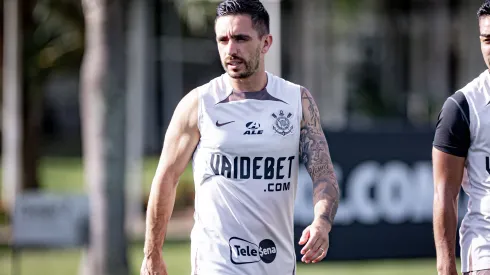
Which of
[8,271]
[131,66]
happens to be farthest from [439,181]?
[131,66]

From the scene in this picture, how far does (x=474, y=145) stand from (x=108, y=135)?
24.5 ft

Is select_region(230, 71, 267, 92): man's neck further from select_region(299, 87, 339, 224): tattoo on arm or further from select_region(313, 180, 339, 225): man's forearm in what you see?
select_region(313, 180, 339, 225): man's forearm

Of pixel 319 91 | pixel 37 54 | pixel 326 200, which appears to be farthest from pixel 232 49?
pixel 319 91

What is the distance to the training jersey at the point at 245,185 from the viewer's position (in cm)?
536

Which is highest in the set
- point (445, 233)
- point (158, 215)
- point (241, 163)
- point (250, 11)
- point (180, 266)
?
point (250, 11)

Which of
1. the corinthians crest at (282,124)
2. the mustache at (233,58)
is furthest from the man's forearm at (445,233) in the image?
the mustache at (233,58)

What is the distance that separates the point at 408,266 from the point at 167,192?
28.5ft

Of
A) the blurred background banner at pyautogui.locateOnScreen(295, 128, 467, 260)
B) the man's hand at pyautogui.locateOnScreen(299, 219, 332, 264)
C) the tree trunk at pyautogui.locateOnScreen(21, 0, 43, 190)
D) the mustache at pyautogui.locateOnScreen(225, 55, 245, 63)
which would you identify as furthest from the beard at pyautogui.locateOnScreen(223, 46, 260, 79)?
the tree trunk at pyautogui.locateOnScreen(21, 0, 43, 190)

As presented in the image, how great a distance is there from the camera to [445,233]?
544cm

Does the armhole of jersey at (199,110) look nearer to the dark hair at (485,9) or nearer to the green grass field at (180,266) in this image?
the dark hair at (485,9)

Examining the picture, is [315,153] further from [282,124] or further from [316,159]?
[282,124]

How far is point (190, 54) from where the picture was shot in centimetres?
3612

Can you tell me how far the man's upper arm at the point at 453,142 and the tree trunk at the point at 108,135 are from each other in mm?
7310

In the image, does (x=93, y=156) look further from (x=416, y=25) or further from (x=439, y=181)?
(x=416, y=25)
